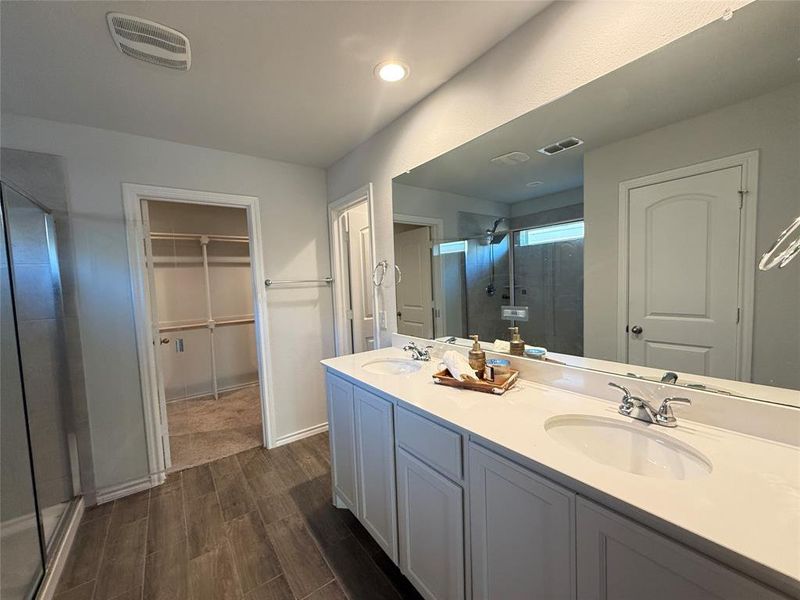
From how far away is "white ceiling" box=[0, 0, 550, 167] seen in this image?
1186 millimetres

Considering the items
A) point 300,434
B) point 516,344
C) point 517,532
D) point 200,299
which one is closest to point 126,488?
A: point 300,434

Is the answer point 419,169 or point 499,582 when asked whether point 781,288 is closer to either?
point 499,582

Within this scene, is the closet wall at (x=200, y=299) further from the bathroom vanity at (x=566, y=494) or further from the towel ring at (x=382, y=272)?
the bathroom vanity at (x=566, y=494)

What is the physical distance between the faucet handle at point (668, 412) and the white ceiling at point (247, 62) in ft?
4.90

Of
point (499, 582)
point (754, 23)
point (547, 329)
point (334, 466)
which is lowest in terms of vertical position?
point (334, 466)

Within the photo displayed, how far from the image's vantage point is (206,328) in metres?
3.78

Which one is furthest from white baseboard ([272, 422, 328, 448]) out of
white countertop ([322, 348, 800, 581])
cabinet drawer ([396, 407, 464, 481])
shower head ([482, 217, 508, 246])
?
shower head ([482, 217, 508, 246])

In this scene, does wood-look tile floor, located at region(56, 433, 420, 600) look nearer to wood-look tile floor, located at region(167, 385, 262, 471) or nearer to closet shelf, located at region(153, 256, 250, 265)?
wood-look tile floor, located at region(167, 385, 262, 471)

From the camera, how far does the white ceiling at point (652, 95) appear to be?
0.83 meters

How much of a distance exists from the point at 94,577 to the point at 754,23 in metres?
3.25

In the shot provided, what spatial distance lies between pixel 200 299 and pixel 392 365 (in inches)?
119

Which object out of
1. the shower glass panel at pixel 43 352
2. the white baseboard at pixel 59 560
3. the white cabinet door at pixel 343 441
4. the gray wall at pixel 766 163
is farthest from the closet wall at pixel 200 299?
the gray wall at pixel 766 163

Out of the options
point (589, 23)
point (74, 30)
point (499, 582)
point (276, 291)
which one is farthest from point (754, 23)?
point (276, 291)

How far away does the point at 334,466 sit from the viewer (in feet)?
6.01
